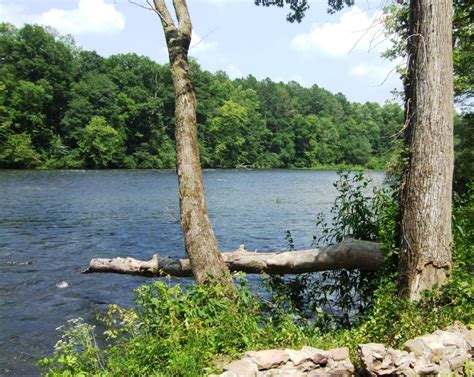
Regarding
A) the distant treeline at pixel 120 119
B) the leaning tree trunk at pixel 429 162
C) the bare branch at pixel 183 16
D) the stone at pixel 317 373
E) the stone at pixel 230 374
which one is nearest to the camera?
the stone at pixel 230 374

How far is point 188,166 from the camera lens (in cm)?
709

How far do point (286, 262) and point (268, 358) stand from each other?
3.16 meters

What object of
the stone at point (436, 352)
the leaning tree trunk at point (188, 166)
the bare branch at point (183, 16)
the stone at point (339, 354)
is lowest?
the stone at point (339, 354)

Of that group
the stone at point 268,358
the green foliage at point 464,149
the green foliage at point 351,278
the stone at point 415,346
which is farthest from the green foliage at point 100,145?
the stone at point 415,346

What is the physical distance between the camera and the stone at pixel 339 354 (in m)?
4.92

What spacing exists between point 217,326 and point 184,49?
445cm

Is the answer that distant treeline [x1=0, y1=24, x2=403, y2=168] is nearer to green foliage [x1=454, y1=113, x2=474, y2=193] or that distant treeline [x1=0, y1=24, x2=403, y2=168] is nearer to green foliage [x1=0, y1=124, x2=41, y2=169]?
green foliage [x1=0, y1=124, x2=41, y2=169]

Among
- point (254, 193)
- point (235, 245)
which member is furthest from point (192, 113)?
point (254, 193)

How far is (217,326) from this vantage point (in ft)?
18.5

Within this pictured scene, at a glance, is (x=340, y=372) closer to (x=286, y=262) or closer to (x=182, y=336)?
(x=182, y=336)

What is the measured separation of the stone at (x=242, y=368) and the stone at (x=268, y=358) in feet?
0.21

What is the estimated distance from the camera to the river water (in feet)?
34.5

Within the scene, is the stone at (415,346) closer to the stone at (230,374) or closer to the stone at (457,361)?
the stone at (457,361)

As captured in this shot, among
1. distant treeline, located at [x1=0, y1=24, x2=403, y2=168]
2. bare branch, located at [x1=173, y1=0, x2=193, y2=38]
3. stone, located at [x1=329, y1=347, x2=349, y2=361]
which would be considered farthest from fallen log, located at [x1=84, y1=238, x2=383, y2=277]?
distant treeline, located at [x1=0, y1=24, x2=403, y2=168]
